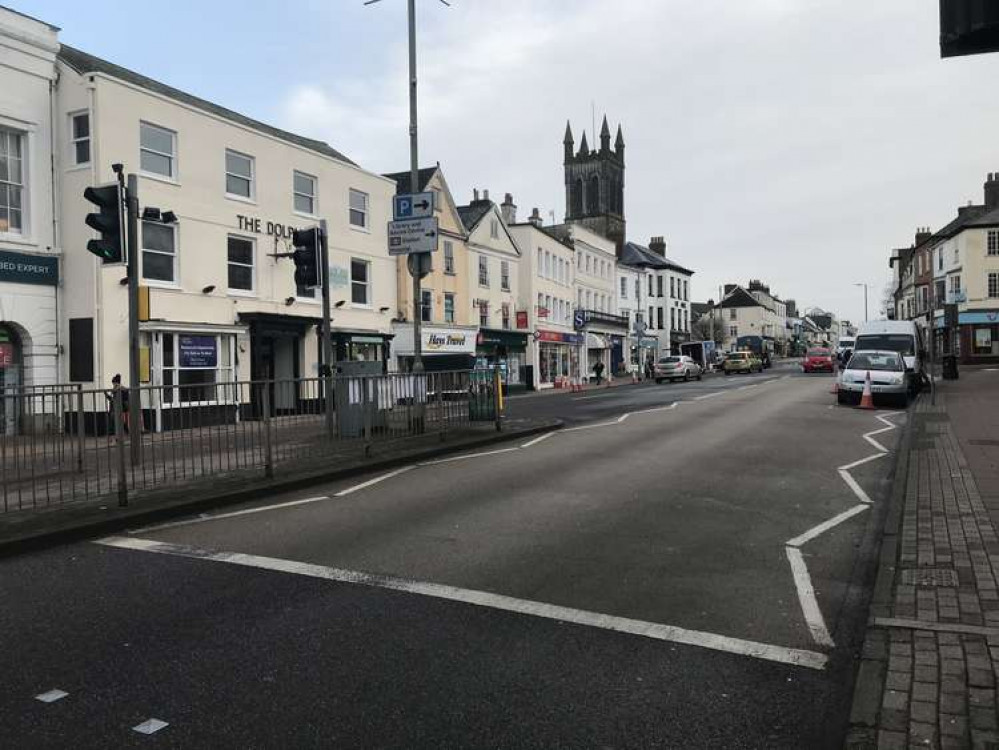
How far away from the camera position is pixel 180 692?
3.75 metres

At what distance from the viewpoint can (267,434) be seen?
32.3 feet

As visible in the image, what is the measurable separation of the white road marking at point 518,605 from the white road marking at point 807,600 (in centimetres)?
29

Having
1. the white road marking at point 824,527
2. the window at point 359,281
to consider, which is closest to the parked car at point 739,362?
the window at point 359,281

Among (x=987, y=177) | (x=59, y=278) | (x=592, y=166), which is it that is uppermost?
(x=592, y=166)

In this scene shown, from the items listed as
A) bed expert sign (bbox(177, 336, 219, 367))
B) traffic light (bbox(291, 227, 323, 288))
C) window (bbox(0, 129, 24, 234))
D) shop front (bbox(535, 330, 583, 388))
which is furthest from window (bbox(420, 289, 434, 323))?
traffic light (bbox(291, 227, 323, 288))

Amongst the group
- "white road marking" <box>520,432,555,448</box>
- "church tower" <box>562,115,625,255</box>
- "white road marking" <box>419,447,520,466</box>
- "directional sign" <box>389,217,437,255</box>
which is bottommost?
"white road marking" <box>419,447,520,466</box>

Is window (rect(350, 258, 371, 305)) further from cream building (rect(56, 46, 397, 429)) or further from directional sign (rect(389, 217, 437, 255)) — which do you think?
directional sign (rect(389, 217, 437, 255))

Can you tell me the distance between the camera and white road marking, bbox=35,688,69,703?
368 centimetres

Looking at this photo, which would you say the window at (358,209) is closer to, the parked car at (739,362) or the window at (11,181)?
the window at (11,181)

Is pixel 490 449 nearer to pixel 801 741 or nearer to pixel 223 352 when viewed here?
pixel 801 741

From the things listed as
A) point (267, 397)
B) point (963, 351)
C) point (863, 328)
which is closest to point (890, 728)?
point (267, 397)

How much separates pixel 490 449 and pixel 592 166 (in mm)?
83391

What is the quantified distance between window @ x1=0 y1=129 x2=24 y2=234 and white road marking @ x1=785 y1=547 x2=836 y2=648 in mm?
19656

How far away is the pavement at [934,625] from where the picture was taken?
10.8 ft
